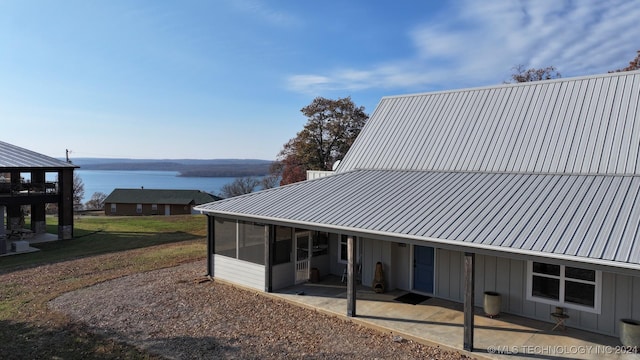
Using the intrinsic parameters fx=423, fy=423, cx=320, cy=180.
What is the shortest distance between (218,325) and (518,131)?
11038mm

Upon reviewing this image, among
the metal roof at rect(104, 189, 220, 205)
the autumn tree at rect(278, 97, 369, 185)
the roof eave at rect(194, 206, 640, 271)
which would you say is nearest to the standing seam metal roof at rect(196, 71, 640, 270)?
the roof eave at rect(194, 206, 640, 271)

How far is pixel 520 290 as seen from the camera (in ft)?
35.9

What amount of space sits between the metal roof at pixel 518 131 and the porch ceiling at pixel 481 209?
25.1 inches

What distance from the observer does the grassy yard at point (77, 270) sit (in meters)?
9.39

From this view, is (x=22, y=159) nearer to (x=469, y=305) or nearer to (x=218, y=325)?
(x=218, y=325)

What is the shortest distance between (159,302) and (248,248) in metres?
3.12

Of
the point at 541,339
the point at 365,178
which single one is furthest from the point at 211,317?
the point at 541,339

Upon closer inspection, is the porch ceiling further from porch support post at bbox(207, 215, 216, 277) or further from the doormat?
the doormat

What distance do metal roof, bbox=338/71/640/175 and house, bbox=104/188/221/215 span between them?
38.5 metres

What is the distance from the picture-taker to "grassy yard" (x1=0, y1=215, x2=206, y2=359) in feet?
30.8

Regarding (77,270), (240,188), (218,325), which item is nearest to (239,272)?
(218,325)

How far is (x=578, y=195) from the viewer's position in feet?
33.1

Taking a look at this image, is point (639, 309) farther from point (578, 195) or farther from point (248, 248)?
point (248, 248)

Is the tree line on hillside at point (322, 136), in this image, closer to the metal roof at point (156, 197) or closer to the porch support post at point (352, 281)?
the metal roof at point (156, 197)
